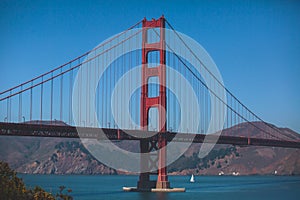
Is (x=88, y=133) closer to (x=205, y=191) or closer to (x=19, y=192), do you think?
(x=205, y=191)

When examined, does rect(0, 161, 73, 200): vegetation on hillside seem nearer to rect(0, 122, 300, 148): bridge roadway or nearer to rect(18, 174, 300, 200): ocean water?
rect(0, 122, 300, 148): bridge roadway

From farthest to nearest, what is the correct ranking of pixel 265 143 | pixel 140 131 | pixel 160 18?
pixel 265 143
pixel 160 18
pixel 140 131

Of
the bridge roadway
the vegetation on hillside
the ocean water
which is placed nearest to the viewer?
the vegetation on hillside

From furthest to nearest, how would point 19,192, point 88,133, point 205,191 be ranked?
1. point 205,191
2. point 88,133
3. point 19,192

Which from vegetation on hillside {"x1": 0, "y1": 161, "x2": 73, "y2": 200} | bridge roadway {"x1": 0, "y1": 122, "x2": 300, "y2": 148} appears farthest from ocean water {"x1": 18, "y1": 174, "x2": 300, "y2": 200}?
vegetation on hillside {"x1": 0, "y1": 161, "x2": 73, "y2": 200}

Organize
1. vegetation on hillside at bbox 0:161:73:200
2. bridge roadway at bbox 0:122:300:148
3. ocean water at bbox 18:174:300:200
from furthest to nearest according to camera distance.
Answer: ocean water at bbox 18:174:300:200 < bridge roadway at bbox 0:122:300:148 < vegetation on hillside at bbox 0:161:73:200

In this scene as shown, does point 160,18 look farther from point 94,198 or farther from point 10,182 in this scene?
point 10,182

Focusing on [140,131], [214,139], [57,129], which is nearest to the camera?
[57,129]

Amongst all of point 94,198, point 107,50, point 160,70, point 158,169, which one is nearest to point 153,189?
point 158,169

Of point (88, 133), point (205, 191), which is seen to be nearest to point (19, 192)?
point (88, 133)

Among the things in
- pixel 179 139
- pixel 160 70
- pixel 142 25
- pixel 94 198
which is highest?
pixel 142 25

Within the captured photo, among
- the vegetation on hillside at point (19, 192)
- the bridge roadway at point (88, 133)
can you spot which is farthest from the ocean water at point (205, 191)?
the vegetation on hillside at point (19, 192)
